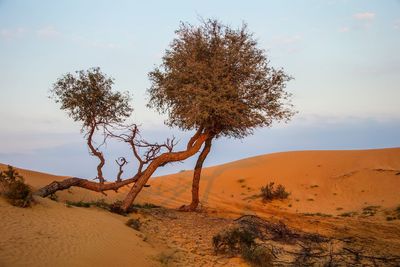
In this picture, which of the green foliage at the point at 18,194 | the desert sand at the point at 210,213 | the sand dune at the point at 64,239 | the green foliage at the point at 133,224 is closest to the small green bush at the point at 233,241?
the desert sand at the point at 210,213

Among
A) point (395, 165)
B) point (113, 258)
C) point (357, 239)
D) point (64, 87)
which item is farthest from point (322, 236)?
point (395, 165)

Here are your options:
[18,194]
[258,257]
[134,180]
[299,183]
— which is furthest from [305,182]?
[18,194]

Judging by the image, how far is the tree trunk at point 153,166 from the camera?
48.4 feet

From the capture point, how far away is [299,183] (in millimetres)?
27203

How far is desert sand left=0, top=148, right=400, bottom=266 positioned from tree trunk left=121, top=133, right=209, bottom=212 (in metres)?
0.80

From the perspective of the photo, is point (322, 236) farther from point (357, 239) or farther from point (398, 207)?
point (398, 207)

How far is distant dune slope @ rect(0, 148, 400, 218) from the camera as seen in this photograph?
22734 mm

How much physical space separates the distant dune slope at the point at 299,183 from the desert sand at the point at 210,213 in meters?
0.06

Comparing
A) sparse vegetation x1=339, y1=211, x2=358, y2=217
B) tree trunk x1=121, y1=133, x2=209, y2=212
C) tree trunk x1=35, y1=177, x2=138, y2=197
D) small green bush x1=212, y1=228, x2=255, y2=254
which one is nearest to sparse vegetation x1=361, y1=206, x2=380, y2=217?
sparse vegetation x1=339, y1=211, x2=358, y2=217

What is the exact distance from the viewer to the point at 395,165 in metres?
26.6

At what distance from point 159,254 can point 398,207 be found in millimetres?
15071

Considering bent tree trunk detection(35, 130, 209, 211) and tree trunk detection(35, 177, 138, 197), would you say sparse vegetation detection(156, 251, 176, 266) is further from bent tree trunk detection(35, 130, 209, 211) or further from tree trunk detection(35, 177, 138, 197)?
tree trunk detection(35, 177, 138, 197)

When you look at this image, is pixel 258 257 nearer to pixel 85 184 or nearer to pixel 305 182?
pixel 85 184

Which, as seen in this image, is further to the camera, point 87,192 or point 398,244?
point 87,192
